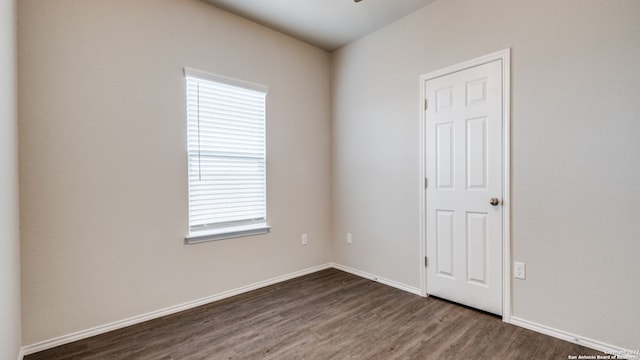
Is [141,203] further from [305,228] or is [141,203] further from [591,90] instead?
[591,90]

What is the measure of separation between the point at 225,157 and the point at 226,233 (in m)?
0.77

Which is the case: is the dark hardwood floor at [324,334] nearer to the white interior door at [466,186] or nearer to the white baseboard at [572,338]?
the white baseboard at [572,338]

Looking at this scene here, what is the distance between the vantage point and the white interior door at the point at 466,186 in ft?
8.11

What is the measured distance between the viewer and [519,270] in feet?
7.70

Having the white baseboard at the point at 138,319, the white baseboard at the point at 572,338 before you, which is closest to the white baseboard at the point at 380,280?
the white baseboard at the point at 138,319

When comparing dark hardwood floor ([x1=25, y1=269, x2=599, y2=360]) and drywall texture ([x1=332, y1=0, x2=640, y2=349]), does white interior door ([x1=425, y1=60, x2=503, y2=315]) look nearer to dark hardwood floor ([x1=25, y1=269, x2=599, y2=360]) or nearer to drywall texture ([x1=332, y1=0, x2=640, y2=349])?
drywall texture ([x1=332, y1=0, x2=640, y2=349])

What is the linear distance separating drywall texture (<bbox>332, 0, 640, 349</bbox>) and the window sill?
5.41 feet

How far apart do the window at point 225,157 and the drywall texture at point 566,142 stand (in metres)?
Result: 1.67

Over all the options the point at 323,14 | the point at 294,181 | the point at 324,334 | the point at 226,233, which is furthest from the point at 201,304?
the point at 323,14

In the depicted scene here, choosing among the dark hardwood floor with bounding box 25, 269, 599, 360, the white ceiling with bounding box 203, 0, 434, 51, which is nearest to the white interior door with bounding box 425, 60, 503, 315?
the dark hardwood floor with bounding box 25, 269, 599, 360

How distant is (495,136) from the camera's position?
2.46 metres

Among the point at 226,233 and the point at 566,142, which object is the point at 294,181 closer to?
the point at 226,233

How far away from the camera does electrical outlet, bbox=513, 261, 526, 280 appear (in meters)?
2.33

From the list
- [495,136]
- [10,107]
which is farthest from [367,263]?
[10,107]
